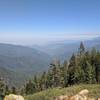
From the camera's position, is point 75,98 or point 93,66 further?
point 93,66

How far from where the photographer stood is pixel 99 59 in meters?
89.6

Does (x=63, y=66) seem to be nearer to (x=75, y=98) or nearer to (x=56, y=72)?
(x=56, y=72)

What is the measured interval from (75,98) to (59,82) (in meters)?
74.5

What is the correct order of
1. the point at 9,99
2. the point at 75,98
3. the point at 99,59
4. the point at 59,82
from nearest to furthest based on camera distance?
the point at 75,98 → the point at 9,99 → the point at 99,59 → the point at 59,82

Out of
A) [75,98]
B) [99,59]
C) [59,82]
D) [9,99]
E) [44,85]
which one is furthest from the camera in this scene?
[44,85]

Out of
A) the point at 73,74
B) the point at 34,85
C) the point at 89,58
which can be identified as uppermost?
the point at 89,58

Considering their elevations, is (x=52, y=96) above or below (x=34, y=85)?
above

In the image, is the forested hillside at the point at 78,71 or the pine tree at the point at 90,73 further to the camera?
the forested hillside at the point at 78,71

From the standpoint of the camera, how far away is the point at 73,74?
9444 cm

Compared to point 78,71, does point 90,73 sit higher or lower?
lower

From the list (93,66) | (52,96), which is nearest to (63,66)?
(93,66)

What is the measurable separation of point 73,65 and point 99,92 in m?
67.8

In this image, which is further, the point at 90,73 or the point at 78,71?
the point at 78,71

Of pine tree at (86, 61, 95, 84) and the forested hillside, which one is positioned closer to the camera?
pine tree at (86, 61, 95, 84)
